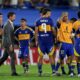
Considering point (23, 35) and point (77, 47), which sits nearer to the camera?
point (77, 47)

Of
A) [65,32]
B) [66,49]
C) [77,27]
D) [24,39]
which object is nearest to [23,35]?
[24,39]

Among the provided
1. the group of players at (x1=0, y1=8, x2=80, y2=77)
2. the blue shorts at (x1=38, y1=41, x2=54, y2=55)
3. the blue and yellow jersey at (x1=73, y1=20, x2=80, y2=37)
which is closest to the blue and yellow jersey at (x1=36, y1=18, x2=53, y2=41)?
the group of players at (x1=0, y1=8, x2=80, y2=77)

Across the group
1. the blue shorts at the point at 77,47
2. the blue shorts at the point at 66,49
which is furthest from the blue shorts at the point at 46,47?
the blue shorts at the point at 77,47

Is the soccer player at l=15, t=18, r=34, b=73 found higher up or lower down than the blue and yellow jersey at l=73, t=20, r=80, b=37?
lower down

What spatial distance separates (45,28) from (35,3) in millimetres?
11312

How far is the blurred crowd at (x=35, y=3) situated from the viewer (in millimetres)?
33469

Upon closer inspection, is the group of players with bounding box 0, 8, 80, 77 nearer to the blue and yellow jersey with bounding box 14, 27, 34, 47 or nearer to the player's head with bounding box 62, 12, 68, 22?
the player's head with bounding box 62, 12, 68, 22

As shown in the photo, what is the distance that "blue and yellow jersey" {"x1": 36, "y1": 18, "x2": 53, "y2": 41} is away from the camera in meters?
22.9

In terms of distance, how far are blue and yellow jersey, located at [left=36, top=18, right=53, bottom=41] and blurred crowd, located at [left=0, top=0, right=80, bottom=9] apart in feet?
34.6

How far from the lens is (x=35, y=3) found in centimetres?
3419

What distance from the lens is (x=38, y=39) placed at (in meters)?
23.1

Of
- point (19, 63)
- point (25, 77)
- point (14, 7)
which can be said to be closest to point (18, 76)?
point (25, 77)

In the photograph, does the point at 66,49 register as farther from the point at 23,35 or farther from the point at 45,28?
the point at 23,35

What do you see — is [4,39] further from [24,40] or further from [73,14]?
[73,14]
